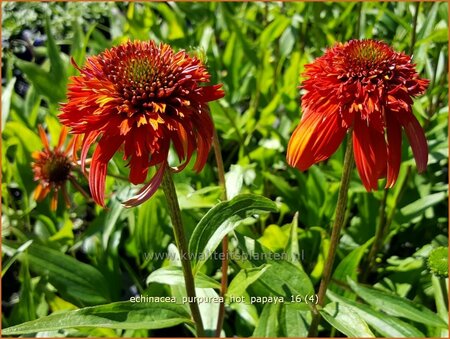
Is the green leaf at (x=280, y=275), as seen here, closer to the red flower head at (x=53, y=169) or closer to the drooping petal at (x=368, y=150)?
the drooping petal at (x=368, y=150)

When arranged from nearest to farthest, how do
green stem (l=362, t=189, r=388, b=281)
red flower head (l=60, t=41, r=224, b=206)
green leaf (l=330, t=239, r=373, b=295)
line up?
red flower head (l=60, t=41, r=224, b=206) < green leaf (l=330, t=239, r=373, b=295) < green stem (l=362, t=189, r=388, b=281)

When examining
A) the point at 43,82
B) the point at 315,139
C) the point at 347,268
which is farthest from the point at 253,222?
the point at 43,82

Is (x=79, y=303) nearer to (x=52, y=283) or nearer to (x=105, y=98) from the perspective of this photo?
(x=52, y=283)

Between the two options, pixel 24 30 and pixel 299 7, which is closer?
pixel 299 7

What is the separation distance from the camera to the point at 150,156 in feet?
2.08

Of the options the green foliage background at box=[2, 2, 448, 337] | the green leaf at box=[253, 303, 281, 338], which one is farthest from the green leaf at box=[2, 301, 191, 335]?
the green leaf at box=[253, 303, 281, 338]

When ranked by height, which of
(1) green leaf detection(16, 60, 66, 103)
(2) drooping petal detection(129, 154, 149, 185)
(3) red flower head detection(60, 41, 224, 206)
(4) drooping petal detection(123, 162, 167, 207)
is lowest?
(4) drooping petal detection(123, 162, 167, 207)

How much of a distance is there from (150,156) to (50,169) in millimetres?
504

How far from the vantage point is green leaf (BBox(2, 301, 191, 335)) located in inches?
25.1

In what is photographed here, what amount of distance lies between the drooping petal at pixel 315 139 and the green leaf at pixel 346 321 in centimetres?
19

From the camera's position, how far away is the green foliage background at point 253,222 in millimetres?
813

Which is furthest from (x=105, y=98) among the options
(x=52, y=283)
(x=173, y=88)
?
(x=52, y=283)

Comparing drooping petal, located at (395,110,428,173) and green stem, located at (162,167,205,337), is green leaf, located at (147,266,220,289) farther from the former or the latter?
drooping petal, located at (395,110,428,173)

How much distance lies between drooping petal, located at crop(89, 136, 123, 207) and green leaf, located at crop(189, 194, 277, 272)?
0.13m
